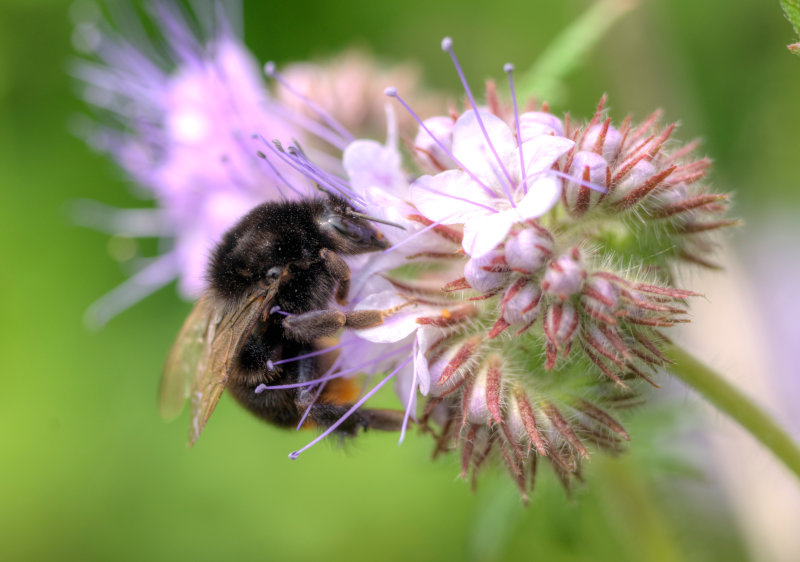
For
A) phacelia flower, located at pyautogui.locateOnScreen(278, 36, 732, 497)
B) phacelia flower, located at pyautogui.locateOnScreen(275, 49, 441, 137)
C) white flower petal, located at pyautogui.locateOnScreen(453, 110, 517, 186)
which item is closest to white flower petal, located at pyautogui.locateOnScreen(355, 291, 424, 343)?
phacelia flower, located at pyautogui.locateOnScreen(278, 36, 732, 497)

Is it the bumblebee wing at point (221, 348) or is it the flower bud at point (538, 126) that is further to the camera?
the bumblebee wing at point (221, 348)

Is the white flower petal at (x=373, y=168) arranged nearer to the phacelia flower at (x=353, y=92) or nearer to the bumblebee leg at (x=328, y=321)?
the bumblebee leg at (x=328, y=321)

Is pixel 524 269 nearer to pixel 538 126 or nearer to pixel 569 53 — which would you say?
pixel 538 126

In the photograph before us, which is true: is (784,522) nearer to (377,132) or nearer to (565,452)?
(565,452)

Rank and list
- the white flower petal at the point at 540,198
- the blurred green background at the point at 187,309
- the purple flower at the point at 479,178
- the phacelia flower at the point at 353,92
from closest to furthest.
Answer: the white flower petal at the point at 540,198, the purple flower at the point at 479,178, the phacelia flower at the point at 353,92, the blurred green background at the point at 187,309

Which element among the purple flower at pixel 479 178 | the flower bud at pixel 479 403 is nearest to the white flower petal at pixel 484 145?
the purple flower at pixel 479 178

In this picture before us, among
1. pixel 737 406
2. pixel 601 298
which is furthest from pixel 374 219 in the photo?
pixel 737 406

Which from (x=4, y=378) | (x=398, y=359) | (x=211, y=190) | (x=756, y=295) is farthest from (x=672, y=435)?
(x=4, y=378)
